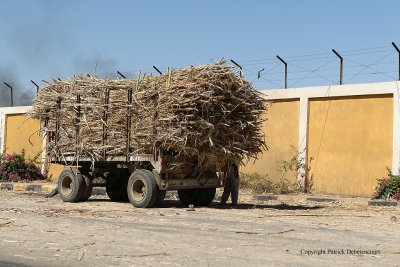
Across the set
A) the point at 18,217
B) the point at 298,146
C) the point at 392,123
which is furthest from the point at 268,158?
the point at 18,217

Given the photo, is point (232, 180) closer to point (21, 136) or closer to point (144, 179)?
point (144, 179)

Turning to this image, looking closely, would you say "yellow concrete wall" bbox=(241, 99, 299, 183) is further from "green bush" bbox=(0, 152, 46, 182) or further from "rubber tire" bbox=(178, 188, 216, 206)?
"green bush" bbox=(0, 152, 46, 182)

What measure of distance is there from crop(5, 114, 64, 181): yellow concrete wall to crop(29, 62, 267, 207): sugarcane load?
1347 centimetres

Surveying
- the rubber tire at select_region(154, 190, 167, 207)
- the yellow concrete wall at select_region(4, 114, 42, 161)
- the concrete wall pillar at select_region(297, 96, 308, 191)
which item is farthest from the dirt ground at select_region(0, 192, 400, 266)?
the yellow concrete wall at select_region(4, 114, 42, 161)

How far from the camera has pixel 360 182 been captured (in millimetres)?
20000

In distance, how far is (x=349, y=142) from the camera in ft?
66.6

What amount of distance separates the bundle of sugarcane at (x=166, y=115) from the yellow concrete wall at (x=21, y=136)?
14.1m

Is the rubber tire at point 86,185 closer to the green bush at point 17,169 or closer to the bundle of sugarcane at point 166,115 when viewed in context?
the bundle of sugarcane at point 166,115

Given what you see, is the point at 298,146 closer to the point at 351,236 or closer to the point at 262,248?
the point at 351,236

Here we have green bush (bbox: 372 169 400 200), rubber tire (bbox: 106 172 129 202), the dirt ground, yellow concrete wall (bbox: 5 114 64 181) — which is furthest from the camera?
yellow concrete wall (bbox: 5 114 64 181)

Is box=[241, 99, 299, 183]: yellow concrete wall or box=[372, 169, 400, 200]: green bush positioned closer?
box=[372, 169, 400, 200]: green bush

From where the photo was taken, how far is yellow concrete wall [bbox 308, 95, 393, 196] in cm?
1962

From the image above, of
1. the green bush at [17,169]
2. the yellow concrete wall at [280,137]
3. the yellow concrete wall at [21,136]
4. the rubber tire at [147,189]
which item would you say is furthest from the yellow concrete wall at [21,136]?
the rubber tire at [147,189]

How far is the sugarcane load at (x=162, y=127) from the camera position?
1406cm
